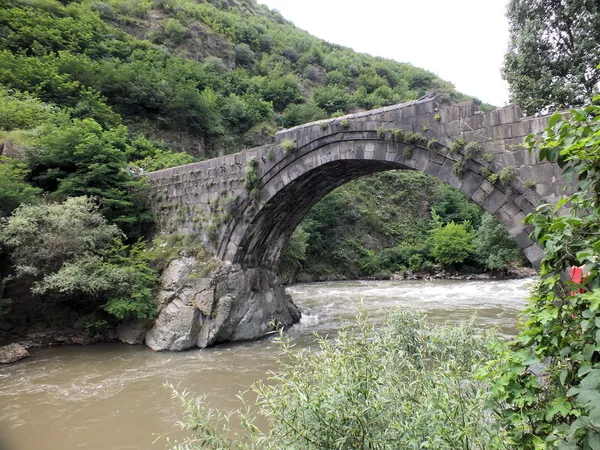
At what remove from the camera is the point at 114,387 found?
678cm

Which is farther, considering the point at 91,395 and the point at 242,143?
the point at 242,143

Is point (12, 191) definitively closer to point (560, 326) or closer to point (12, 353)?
point (12, 353)

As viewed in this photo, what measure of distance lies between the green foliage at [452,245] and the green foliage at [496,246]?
2013 mm

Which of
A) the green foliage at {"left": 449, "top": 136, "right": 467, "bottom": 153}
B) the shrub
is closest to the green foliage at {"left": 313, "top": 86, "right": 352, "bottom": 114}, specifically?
the shrub

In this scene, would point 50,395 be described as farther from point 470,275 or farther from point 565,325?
point 470,275

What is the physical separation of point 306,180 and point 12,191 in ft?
24.6

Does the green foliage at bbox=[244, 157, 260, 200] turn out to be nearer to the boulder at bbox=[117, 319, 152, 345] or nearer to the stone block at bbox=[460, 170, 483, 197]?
the boulder at bbox=[117, 319, 152, 345]

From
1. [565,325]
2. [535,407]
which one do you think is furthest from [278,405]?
[565,325]

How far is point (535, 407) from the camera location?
2.03 m

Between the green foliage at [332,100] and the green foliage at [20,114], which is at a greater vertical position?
the green foliage at [332,100]

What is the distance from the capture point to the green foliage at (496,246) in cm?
2211

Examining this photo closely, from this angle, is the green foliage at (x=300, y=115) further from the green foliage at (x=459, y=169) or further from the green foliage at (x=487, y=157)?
the green foliage at (x=487, y=157)

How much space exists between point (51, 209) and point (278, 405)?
938 centimetres

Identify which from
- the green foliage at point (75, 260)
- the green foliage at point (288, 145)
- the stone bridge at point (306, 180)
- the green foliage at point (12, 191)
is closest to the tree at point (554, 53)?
the stone bridge at point (306, 180)
